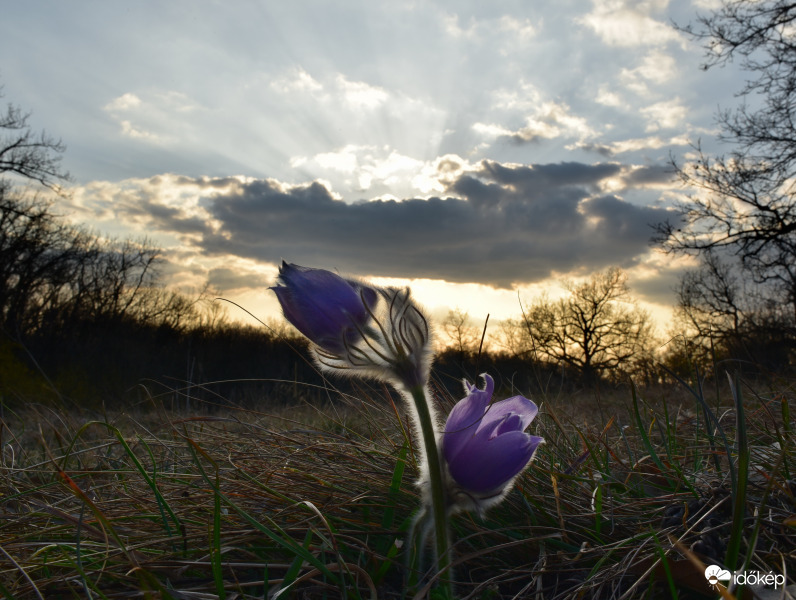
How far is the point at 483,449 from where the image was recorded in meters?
1.04

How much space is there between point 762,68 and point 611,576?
12.7 m

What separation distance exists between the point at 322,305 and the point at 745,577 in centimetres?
88

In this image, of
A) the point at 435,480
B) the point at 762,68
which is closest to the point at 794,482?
the point at 435,480

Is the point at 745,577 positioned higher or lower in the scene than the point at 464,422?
lower

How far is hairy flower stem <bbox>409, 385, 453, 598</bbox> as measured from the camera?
102cm

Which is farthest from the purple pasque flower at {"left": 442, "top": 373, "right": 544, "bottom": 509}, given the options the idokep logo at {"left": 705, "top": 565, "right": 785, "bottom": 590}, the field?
the idokep logo at {"left": 705, "top": 565, "right": 785, "bottom": 590}

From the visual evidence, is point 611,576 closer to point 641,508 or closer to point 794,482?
point 641,508

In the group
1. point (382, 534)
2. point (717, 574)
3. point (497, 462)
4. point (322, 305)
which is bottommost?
point (382, 534)

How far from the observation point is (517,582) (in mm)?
1206

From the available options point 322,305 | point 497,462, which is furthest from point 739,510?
point 322,305

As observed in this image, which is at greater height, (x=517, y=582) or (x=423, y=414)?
(x=423, y=414)

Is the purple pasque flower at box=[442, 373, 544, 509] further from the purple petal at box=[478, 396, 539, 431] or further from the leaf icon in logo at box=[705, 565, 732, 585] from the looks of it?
the leaf icon in logo at box=[705, 565, 732, 585]

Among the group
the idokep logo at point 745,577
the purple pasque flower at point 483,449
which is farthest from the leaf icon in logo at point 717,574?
the purple pasque flower at point 483,449

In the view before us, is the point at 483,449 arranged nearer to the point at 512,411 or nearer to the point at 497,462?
the point at 497,462
